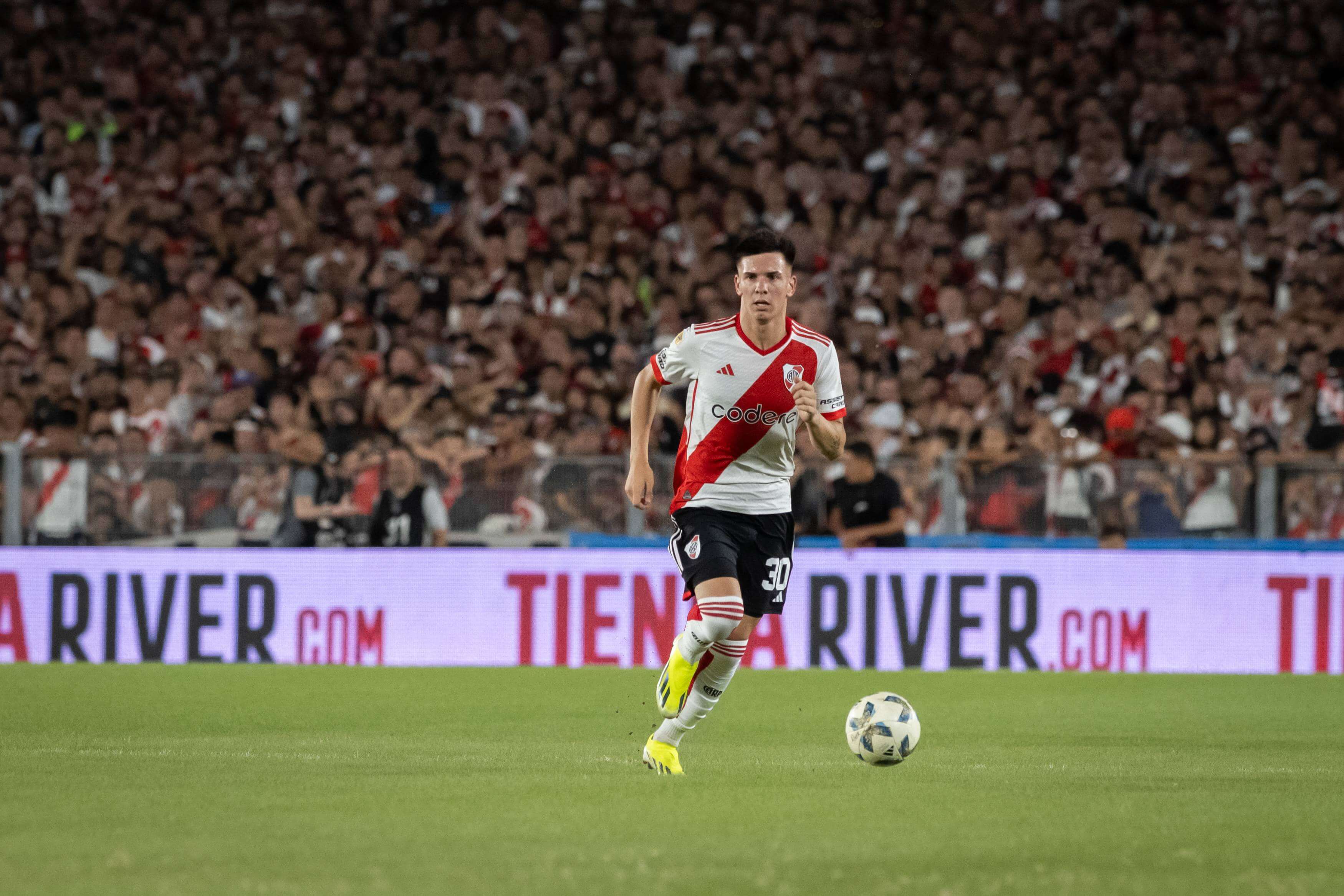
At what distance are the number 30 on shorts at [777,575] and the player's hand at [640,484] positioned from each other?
2.05 ft

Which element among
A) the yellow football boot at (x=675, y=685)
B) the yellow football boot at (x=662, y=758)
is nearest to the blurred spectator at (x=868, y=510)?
the yellow football boot at (x=675, y=685)

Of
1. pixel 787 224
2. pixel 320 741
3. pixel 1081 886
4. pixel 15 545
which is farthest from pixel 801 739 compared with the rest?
pixel 787 224

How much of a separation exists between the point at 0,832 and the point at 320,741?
300 centimetres

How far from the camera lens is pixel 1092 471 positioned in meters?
13.9

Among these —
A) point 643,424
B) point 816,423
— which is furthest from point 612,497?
point 816,423

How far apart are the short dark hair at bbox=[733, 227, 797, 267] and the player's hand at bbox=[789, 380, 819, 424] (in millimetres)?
606

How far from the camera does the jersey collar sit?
24.5 ft

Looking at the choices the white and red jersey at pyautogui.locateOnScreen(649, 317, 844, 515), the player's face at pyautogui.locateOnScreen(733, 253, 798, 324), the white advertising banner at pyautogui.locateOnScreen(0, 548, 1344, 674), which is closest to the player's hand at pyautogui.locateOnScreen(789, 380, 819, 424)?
the white and red jersey at pyautogui.locateOnScreen(649, 317, 844, 515)

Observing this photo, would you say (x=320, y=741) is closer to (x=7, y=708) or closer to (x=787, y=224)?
(x=7, y=708)

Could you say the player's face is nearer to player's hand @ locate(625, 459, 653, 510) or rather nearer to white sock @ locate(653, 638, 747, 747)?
player's hand @ locate(625, 459, 653, 510)

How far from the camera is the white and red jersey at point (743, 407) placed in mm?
7438

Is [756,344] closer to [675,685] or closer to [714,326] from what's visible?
[714,326]

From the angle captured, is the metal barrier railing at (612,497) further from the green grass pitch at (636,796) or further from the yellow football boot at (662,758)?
the yellow football boot at (662,758)

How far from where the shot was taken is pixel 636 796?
6488 mm
